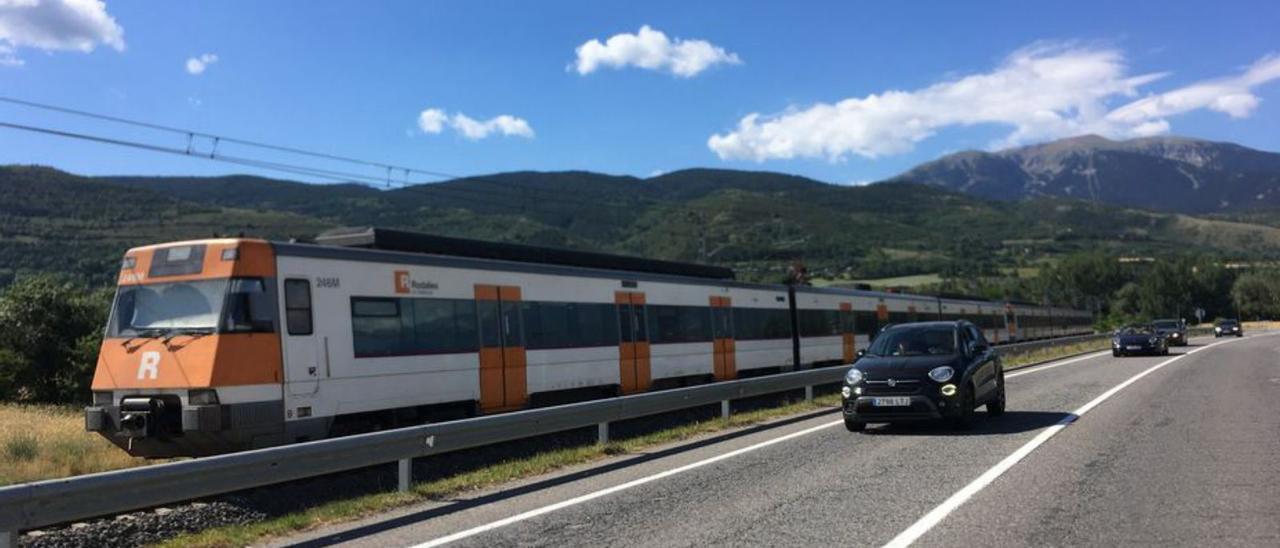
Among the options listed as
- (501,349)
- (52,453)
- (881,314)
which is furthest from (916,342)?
(881,314)

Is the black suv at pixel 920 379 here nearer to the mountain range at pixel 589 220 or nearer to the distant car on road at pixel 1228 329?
the mountain range at pixel 589 220

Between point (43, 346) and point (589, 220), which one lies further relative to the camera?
point (589, 220)

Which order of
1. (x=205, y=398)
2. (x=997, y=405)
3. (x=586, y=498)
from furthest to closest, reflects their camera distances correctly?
(x=997, y=405), (x=205, y=398), (x=586, y=498)

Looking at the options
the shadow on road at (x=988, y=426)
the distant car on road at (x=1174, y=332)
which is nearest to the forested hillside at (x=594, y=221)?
the distant car on road at (x=1174, y=332)

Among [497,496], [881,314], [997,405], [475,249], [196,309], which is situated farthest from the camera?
[881,314]

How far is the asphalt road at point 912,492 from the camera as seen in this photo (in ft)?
20.4

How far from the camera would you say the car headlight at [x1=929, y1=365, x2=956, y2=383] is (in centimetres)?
1152

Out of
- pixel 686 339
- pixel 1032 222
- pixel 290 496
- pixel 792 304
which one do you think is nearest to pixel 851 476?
pixel 290 496

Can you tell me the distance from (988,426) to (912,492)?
531cm

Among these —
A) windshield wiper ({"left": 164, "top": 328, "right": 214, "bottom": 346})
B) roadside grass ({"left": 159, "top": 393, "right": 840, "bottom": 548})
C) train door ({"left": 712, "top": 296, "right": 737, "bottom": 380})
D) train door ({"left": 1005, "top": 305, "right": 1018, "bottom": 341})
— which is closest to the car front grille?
roadside grass ({"left": 159, "top": 393, "right": 840, "bottom": 548})

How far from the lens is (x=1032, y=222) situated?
19925 centimetres

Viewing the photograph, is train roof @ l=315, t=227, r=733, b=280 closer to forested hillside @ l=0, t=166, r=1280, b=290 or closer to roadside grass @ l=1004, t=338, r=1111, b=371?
roadside grass @ l=1004, t=338, r=1111, b=371

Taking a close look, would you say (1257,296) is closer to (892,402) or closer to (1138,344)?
(1138,344)

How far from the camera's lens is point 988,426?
40.4 ft
